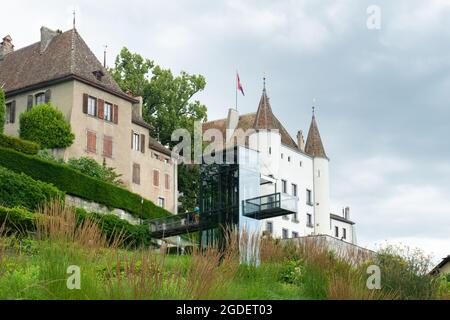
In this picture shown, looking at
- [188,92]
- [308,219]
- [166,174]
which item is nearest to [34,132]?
[166,174]

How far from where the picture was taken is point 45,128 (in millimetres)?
41344

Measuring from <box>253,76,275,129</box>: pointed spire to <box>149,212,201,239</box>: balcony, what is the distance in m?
15.6

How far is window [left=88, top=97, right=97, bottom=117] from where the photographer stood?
148 ft

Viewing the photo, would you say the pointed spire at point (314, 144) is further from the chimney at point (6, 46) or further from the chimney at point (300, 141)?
the chimney at point (6, 46)

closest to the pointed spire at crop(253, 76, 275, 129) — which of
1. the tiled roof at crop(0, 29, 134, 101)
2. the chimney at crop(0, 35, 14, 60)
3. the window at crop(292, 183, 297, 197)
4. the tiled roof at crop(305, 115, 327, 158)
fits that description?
the window at crop(292, 183, 297, 197)

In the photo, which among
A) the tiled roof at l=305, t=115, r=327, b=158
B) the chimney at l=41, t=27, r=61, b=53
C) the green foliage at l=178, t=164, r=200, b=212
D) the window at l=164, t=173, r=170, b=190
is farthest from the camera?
the tiled roof at l=305, t=115, r=327, b=158

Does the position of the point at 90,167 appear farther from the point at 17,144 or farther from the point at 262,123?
the point at 262,123

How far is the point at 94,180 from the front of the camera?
126ft

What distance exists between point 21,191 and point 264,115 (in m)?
25.3

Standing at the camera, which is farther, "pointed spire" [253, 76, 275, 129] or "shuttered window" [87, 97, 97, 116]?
"pointed spire" [253, 76, 275, 129]

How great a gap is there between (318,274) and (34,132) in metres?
30.4

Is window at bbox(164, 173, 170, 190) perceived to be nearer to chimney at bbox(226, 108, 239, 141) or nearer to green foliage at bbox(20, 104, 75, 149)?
chimney at bbox(226, 108, 239, 141)

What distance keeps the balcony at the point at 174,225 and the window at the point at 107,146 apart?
732cm

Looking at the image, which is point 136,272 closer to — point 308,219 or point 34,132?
point 34,132
